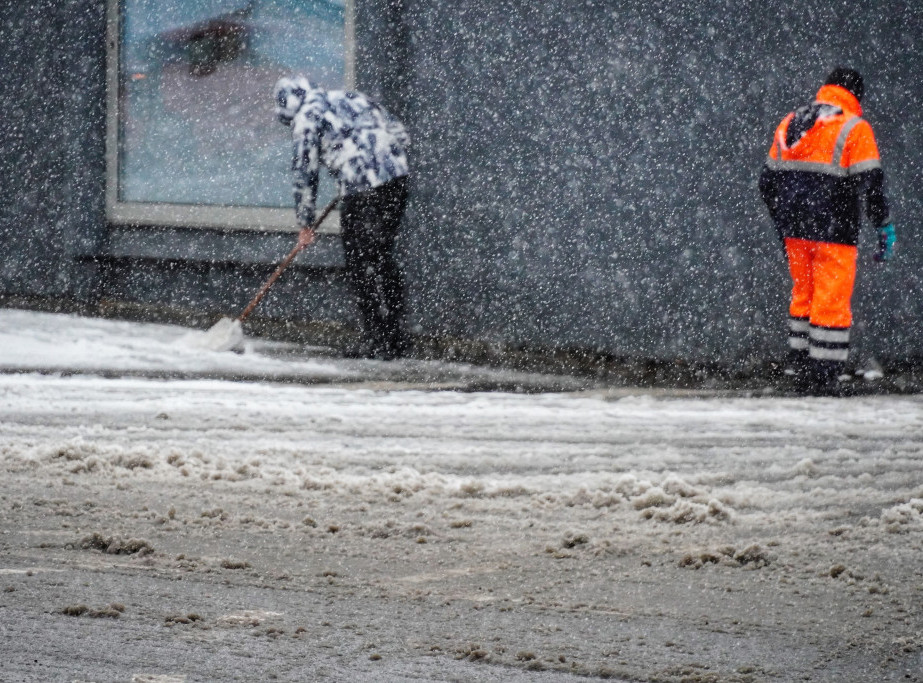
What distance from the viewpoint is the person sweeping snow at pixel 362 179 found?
387 inches

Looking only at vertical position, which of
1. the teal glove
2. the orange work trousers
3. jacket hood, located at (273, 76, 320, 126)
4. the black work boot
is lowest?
the black work boot

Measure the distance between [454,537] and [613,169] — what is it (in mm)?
5556

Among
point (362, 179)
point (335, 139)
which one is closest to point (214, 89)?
point (335, 139)

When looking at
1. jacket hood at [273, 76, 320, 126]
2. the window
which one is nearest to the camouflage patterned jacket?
jacket hood at [273, 76, 320, 126]

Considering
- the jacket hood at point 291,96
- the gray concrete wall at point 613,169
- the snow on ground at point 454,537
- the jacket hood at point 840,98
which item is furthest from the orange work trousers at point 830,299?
the jacket hood at point 291,96

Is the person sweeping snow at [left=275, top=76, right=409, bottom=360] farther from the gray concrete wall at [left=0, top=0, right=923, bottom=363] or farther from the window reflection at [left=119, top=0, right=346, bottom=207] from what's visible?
the window reflection at [left=119, top=0, right=346, bottom=207]

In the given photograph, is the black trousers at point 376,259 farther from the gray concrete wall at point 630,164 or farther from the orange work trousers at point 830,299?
the orange work trousers at point 830,299

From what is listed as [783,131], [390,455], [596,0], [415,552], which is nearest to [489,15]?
[596,0]

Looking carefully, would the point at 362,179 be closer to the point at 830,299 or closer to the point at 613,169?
the point at 613,169

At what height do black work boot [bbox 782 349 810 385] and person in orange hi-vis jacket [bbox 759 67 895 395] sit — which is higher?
person in orange hi-vis jacket [bbox 759 67 895 395]

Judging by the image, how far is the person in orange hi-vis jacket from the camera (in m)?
8.59

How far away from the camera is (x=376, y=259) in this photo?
A: 1006 centimetres

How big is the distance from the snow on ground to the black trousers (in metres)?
1.73

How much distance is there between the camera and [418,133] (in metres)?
11.0
